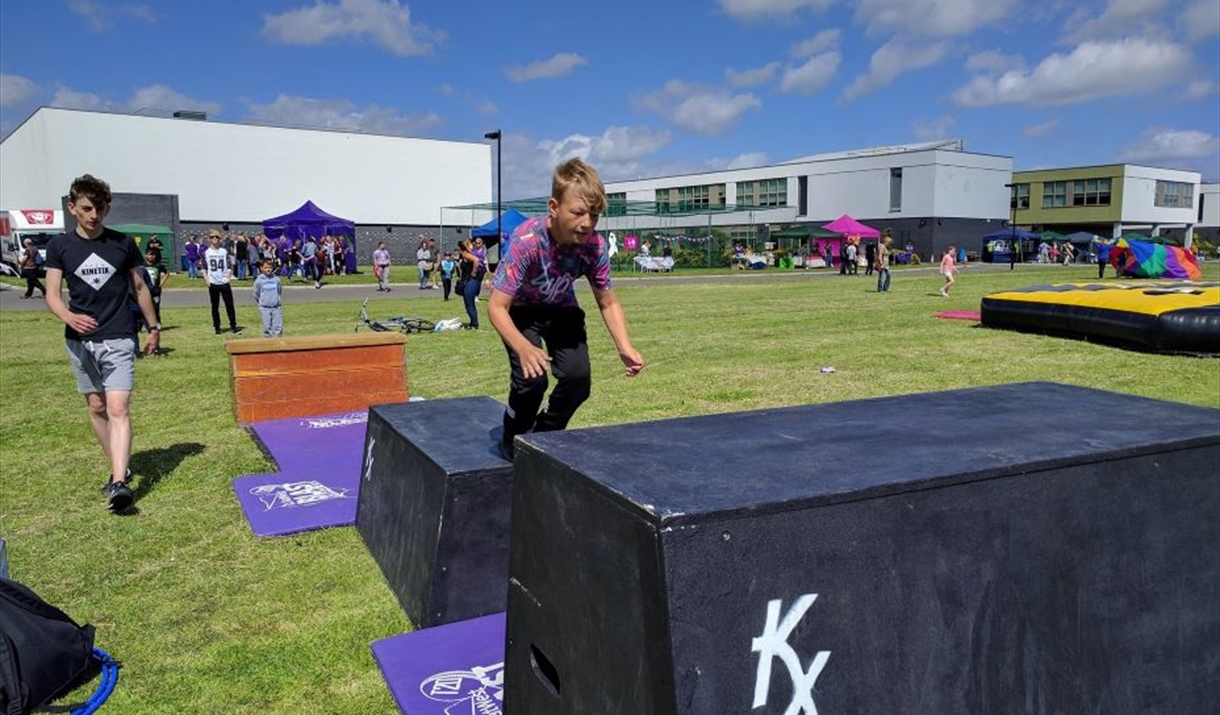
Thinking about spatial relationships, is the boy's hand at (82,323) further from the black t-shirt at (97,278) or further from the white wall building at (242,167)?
the white wall building at (242,167)

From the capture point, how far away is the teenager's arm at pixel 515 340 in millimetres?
3639

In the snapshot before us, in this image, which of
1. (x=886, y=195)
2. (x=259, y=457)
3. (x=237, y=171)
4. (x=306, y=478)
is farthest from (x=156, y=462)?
(x=886, y=195)

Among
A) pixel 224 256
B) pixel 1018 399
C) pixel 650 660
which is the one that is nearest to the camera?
pixel 650 660

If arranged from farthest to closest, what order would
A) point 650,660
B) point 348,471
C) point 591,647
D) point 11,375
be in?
point 11,375, point 348,471, point 591,647, point 650,660

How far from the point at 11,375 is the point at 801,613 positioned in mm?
13212

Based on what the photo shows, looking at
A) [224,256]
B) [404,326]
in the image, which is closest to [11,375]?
[224,256]

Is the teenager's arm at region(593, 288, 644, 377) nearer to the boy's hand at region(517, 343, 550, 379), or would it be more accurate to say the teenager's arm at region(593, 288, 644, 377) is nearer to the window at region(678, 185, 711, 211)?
the boy's hand at region(517, 343, 550, 379)

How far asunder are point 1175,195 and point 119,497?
10157cm

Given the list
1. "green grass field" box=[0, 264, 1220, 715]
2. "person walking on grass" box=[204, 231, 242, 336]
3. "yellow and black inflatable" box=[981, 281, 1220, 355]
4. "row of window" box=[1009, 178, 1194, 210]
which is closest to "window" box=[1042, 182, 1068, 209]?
"row of window" box=[1009, 178, 1194, 210]

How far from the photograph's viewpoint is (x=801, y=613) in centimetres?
220

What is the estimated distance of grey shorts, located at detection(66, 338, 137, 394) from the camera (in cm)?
551

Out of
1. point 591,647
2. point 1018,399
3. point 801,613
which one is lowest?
point 591,647

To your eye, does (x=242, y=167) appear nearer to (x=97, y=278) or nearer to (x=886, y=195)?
(x=886, y=195)

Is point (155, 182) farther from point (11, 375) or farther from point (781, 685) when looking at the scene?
point (781, 685)
